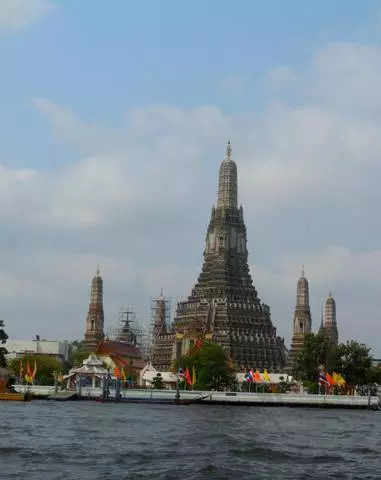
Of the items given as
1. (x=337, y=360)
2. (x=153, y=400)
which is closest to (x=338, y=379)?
(x=337, y=360)

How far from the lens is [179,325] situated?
6422 inches

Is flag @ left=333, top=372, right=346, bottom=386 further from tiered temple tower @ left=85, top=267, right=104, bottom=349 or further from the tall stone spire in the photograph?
tiered temple tower @ left=85, top=267, right=104, bottom=349

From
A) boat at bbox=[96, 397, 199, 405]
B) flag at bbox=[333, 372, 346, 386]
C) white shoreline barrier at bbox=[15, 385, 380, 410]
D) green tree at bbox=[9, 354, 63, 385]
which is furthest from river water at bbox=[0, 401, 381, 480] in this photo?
green tree at bbox=[9, 354, 63, 385]

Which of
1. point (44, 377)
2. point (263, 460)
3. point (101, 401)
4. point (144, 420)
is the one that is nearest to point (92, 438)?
point (263, 460)

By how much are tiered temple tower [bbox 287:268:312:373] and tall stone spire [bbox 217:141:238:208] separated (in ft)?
62.1

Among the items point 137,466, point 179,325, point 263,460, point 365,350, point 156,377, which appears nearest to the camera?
point 137,466

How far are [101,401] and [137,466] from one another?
70.4 m

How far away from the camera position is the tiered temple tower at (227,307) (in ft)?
507

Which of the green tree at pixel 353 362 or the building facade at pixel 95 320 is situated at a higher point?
the building facade at pixel 95 320

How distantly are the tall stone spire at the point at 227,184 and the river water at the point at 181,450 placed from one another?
102 metres

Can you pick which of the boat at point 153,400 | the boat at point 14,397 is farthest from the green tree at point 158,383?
the boat at point 14,397

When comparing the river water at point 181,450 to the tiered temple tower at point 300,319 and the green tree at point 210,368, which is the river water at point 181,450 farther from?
the tiered temple tower at point 300,319

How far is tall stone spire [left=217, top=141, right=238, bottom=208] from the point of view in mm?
165500

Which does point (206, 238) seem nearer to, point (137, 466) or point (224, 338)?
point (224, 338)
